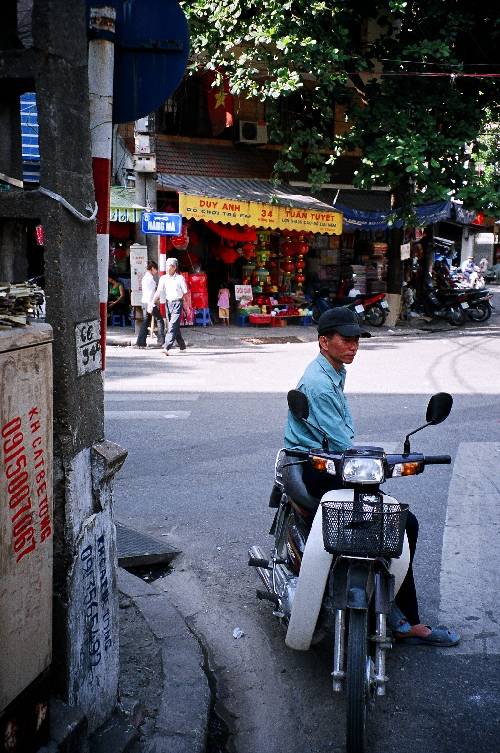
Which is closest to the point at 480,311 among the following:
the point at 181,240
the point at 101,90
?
the point at 181,240

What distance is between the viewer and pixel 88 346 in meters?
3.03

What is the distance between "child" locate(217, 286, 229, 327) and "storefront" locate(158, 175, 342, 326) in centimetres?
28

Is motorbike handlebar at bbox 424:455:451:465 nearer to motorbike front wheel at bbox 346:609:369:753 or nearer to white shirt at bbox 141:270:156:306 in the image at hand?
motorbike front wheel at bbox 346:609:369:753

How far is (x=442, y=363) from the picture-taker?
13.9 metres

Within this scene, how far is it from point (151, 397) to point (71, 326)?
728cm

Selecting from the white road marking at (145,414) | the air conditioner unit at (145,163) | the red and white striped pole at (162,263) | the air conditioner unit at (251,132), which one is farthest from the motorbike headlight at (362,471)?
the air conditioner unit at (251,132)

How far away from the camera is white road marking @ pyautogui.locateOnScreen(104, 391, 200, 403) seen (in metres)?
9.96

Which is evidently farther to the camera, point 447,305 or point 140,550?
point 447,305

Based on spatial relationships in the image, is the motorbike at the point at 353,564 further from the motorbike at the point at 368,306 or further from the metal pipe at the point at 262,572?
the motorbike at the point at 368,306

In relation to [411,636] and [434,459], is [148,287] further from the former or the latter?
[434,459]

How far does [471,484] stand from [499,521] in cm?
88

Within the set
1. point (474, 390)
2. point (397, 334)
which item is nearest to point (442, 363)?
point (474, 390)

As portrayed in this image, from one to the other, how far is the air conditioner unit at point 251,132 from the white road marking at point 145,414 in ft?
42.3

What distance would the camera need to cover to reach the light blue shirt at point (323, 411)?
3871 millimetres
